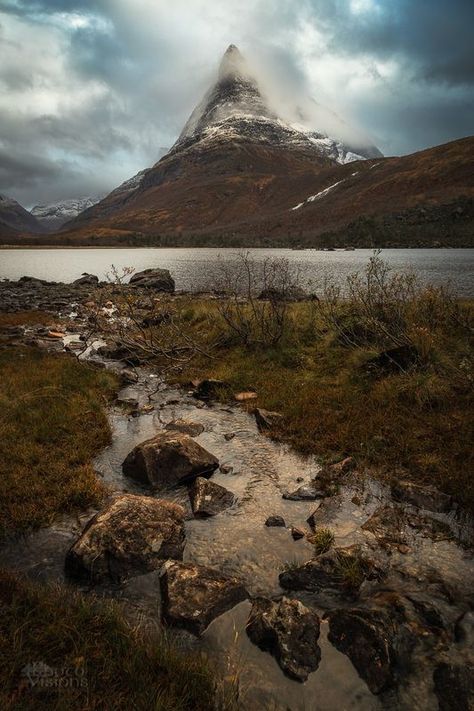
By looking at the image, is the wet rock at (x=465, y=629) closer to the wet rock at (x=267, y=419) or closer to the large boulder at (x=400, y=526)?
the large boulder at (x=400, y=526)

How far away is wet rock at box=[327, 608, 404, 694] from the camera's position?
13.5 feet

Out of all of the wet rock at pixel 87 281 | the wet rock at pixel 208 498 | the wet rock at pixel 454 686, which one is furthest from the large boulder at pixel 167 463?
the wet rock at pixel 87 281

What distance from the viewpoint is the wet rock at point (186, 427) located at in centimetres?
988

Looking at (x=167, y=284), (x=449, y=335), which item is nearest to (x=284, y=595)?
(x=449, y=335)

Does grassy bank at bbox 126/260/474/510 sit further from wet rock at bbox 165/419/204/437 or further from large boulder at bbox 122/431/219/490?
large boulder at bbox 122/431/219/490

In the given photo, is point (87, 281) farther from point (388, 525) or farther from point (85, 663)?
point (85, 663)

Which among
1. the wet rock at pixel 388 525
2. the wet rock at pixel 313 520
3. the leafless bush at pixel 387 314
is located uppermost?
the leafless bush at pixel 387 314

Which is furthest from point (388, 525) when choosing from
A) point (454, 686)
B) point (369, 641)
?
point (454, 686)

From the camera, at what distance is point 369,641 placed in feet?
14.2

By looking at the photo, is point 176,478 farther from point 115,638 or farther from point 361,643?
point 361,643

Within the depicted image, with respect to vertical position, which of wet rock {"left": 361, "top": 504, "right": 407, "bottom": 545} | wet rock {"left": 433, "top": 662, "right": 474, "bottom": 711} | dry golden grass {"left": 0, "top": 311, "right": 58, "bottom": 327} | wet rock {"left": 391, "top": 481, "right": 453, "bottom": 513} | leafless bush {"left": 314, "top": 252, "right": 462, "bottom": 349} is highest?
leafless bush {"left": 314, "top": 252, "right": 462, "bottom": 349}

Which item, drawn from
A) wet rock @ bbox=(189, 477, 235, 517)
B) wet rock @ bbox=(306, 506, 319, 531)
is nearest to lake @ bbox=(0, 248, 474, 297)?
wet rock @ bbox=(189, 477, 235, 517)

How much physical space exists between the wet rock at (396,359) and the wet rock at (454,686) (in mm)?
8082

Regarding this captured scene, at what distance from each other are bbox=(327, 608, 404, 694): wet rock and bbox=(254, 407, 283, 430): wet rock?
217 inches
